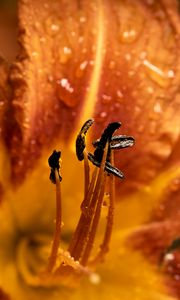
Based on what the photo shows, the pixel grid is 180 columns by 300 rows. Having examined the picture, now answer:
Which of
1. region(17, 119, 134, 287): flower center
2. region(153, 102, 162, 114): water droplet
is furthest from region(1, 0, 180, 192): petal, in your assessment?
region(17, 119, 134, 287): flower center

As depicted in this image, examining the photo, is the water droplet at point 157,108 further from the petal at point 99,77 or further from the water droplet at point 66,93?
the water droplet at point 66,93

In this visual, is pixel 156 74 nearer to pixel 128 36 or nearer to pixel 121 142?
pixel 128 36

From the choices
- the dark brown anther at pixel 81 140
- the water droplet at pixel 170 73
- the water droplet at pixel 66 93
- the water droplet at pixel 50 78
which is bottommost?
the dark brown anther at pixel 81 140

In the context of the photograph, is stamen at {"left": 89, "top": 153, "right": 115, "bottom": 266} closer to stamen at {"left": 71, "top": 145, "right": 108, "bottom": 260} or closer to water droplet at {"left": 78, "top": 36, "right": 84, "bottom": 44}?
stamen at {"left": 71, "top": 145, "right": 108, "bottom": 260}


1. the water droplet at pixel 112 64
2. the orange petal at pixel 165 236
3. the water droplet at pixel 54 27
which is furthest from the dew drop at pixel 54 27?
the orange petal at pixel 165 236

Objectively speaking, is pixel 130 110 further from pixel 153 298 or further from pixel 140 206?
pixel 153 298

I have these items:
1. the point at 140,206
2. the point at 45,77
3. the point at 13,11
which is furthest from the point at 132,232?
the point at 13,11
